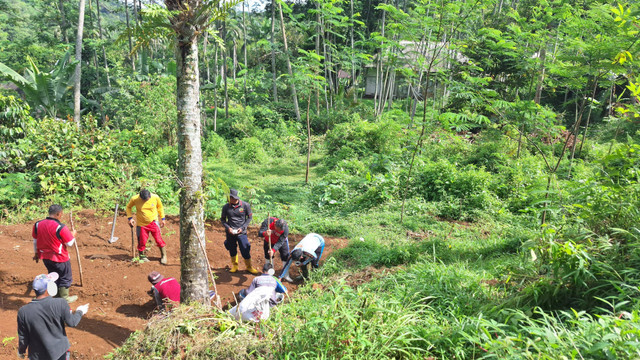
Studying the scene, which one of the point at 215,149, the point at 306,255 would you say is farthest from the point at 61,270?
the point at 215,149

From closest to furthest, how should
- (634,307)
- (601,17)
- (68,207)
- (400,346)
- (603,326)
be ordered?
(603,326) < (634,307) < (400,346) < (601,17) < (68,207)

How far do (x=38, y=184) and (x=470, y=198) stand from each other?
35.2ft

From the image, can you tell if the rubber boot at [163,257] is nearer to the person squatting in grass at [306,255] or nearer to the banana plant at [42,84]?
the person squatting in grass at [306,255]

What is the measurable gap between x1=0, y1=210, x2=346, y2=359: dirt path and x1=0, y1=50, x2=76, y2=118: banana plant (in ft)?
25.1

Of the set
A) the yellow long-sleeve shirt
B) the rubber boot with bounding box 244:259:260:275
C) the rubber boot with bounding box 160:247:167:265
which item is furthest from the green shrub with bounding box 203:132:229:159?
the rubber boot with bounding box 244:259:260:275

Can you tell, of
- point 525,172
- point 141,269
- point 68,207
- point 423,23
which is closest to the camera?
point 141,269

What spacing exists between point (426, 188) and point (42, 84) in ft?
45.7

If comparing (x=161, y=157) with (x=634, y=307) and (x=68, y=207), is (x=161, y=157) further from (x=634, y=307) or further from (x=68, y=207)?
(x=634, y=307)

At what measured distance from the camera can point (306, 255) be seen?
6.08 m

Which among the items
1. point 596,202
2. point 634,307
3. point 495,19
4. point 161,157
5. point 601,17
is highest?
point 495,19

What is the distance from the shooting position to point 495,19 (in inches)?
754

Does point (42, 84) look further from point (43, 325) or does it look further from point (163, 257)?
point (43, 325)

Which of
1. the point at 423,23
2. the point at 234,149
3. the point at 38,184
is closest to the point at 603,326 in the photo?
the point at 423,23

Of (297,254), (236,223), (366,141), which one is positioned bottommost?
(297,254)
